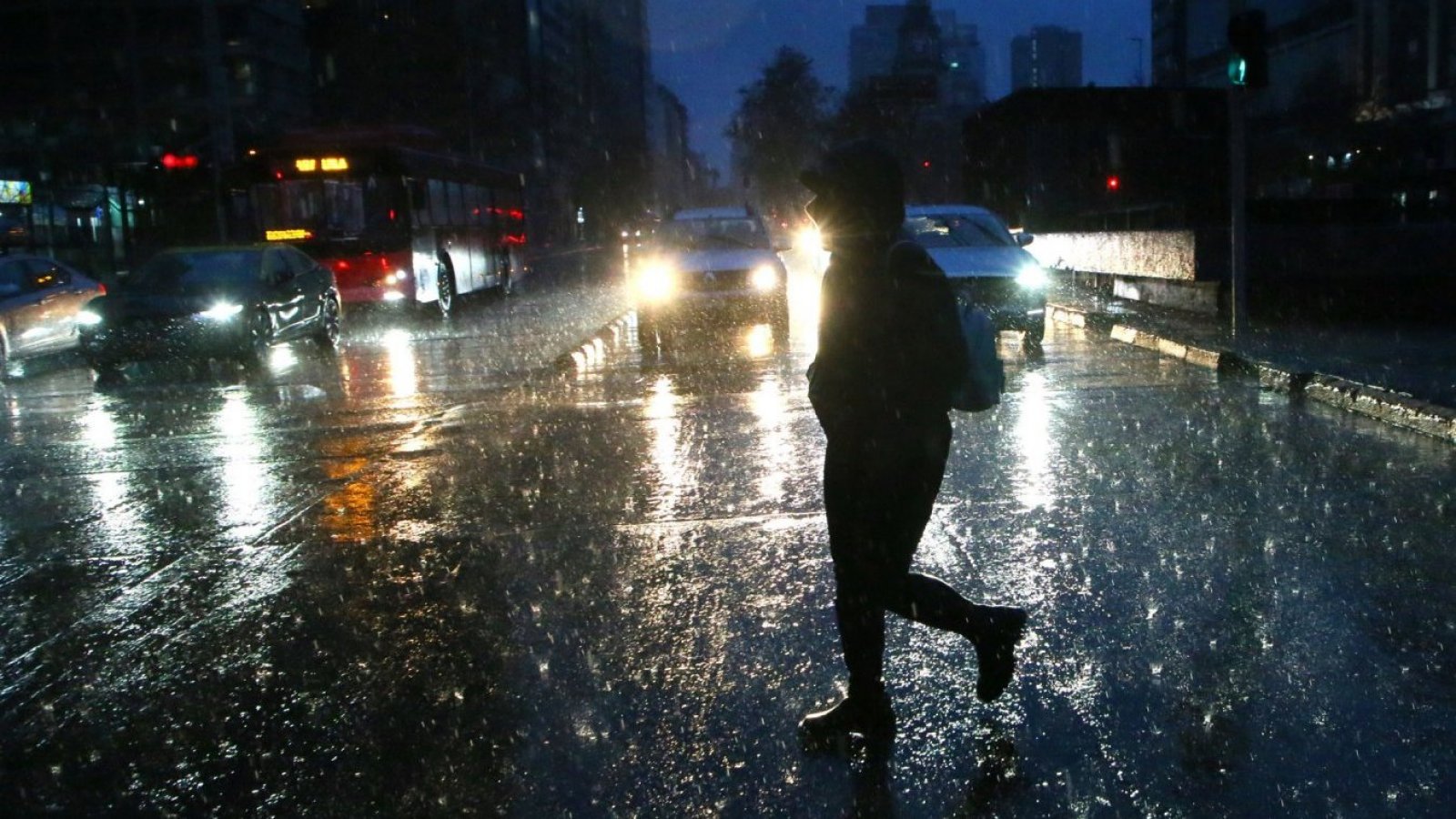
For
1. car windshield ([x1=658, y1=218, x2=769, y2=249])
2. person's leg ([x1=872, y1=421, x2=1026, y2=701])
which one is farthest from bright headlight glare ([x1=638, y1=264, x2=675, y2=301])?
person's leg ([x1=872, y1=421, x2=1026, y2=701])

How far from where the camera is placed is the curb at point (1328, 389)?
383 inches

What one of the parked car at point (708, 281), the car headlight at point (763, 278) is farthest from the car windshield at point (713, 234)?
the car headlight at point (763, 278)

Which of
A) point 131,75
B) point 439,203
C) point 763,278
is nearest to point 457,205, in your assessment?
point 439,203

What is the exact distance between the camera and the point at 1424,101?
5272 cm

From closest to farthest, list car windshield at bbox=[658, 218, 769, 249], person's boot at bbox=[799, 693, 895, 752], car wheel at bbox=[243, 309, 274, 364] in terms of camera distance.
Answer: person's boot at bbox=[799, 693, 895, 752], car wheel at bbox=[243, 309, 274, 364], car windshield at bbox=[658, 218, 769, 249]

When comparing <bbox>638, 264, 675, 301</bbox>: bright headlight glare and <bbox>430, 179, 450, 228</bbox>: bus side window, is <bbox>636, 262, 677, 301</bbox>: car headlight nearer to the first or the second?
<bbox>638, 264, 675, 301</bbox>: bright headlight glare

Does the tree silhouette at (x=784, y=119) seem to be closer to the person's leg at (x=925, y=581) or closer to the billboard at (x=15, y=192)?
the billboard at (x=15, y=192)

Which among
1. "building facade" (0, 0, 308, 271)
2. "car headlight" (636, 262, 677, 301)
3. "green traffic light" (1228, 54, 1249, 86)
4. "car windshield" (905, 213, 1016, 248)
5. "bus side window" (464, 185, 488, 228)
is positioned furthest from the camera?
"building facade" (0, 0, 308, 271)

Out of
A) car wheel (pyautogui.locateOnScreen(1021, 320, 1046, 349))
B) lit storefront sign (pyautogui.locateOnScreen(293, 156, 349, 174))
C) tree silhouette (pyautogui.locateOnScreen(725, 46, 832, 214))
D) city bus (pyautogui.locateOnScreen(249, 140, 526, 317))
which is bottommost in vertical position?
car wheel (pyautogui.locateOnScreen(1021, 320, 1046, 349))

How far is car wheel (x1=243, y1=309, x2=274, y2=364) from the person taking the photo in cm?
1695

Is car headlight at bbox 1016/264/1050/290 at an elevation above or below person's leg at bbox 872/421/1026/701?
above

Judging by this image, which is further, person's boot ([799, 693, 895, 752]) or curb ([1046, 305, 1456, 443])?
curb ([1046, 305, 1456, 443])

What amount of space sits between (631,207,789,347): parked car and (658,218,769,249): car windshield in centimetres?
2

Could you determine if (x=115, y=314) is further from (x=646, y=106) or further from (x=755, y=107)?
(x=646, y=106)
